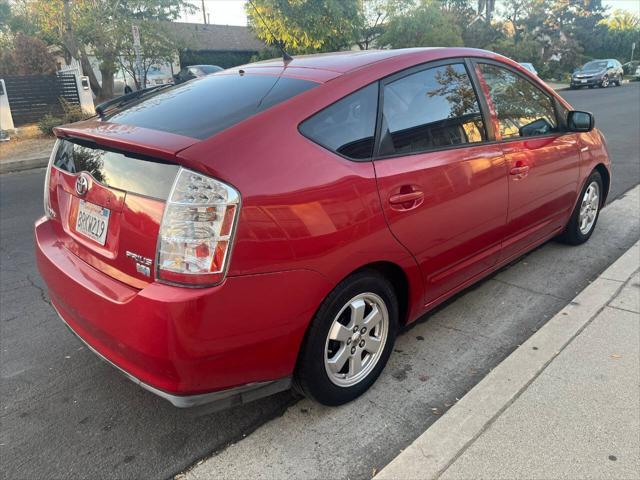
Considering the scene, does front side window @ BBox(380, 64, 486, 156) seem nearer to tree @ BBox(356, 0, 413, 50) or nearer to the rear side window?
the rear side window

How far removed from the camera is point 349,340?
102 inches

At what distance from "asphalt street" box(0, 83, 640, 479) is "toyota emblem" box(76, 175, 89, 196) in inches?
43.4

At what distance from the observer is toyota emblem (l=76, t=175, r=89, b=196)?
244 cm

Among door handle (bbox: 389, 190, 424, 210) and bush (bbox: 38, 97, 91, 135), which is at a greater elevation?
door handle (bbox: 389, 190, 424, 210)

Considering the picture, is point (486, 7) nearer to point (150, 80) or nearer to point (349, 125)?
point (150, 80)

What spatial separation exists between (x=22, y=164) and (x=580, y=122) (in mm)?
10250

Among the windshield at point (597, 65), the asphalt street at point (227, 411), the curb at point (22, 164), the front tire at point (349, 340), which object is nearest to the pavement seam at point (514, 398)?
the asphalt street at point (227, 411)

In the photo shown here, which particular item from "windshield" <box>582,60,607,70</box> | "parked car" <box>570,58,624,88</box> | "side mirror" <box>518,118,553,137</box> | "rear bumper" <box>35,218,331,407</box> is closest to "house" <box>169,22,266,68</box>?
"parked car" <box>570,58,624,88</box>

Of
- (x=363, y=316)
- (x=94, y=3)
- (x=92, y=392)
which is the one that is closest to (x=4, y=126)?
(x=94, y=3)

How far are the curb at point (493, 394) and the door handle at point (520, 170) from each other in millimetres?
956

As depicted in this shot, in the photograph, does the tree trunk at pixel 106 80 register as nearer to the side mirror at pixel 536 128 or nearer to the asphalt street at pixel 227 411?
the asphalt street at pixel 227 411

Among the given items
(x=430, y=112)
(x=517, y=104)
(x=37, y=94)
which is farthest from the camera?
(x=37, y=94)

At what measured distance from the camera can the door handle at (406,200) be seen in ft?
8.46

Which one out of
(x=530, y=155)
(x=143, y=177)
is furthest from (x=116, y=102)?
(x=530, y=155)
